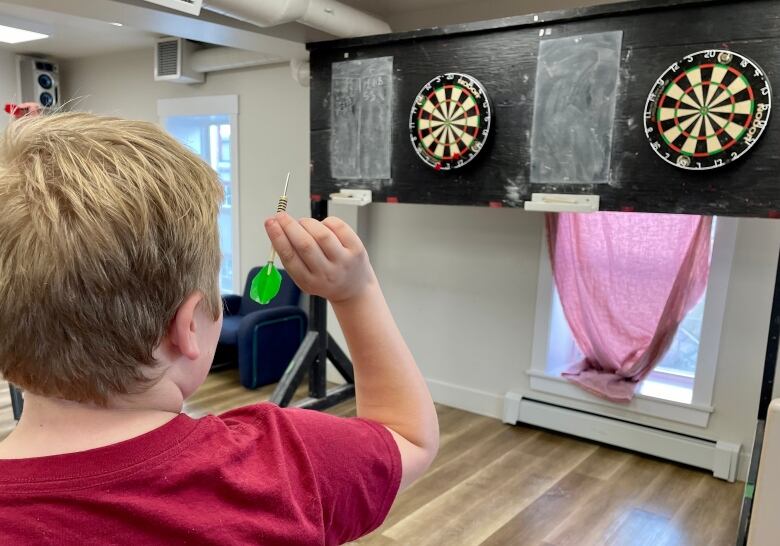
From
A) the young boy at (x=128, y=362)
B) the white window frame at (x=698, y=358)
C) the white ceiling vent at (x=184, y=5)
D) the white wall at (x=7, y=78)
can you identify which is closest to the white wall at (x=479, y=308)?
the white window frame at (x=698, y=358)

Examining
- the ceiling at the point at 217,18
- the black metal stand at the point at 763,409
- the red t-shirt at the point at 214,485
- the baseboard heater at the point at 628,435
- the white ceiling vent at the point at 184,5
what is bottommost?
the baseboard heater at the point at 628,435

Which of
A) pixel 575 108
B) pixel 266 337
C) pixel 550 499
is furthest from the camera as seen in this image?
pixel 266 337

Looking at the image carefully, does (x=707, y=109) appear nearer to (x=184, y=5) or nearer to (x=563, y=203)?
(x=563, y=203)

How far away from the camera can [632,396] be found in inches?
115

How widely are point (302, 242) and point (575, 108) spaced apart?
1984 millimetres

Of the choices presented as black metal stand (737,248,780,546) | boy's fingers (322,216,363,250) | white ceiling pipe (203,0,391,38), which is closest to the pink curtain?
black metal stand (737,248,780,546)

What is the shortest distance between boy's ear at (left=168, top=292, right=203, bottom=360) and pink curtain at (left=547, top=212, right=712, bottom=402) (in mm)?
2643

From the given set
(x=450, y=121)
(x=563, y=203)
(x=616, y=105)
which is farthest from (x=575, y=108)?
(x=450, y=121)

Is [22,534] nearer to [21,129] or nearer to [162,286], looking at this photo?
[162,286]

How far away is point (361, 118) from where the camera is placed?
286cm

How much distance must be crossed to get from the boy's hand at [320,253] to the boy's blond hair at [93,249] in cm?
8

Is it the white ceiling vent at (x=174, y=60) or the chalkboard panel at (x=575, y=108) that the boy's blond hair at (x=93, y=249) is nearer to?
the chalkboard panel at (x=575, y=108)

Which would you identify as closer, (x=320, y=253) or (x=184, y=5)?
(x=320, y=253)

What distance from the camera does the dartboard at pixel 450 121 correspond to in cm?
251
